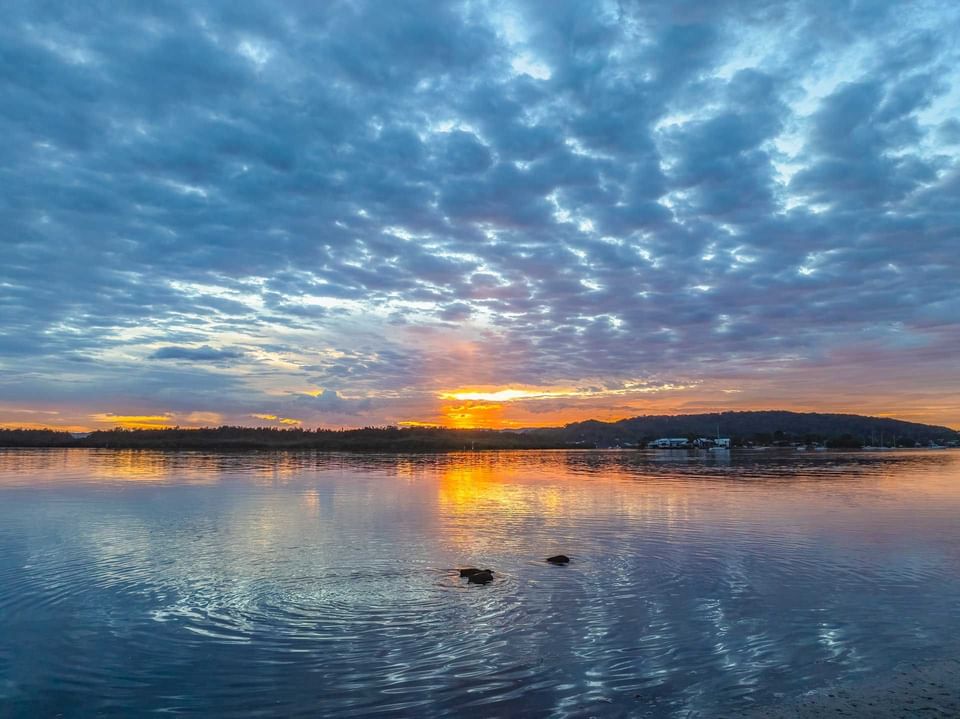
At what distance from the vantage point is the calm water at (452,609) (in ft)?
36.9

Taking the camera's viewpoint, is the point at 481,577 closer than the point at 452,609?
No

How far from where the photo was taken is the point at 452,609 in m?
16.3

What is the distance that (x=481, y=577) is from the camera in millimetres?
19109

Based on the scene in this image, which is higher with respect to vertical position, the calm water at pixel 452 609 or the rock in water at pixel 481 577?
the rock in water at pixel 481 577

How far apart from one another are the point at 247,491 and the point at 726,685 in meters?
39.8

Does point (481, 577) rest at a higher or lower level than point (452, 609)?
higher

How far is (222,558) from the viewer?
2227 cm

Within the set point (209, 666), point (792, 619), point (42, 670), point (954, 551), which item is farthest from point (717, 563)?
point (42, 670)

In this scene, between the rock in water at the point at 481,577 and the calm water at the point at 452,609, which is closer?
the calm water at the point at 452,609

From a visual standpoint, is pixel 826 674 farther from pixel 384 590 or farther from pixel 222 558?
pixel 222 558

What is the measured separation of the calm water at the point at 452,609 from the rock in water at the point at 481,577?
382 millimetres

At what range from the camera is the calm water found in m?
11.2

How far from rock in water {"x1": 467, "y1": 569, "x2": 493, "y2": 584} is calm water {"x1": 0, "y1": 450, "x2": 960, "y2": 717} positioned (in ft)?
1.25

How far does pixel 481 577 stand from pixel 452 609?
2.94 m
